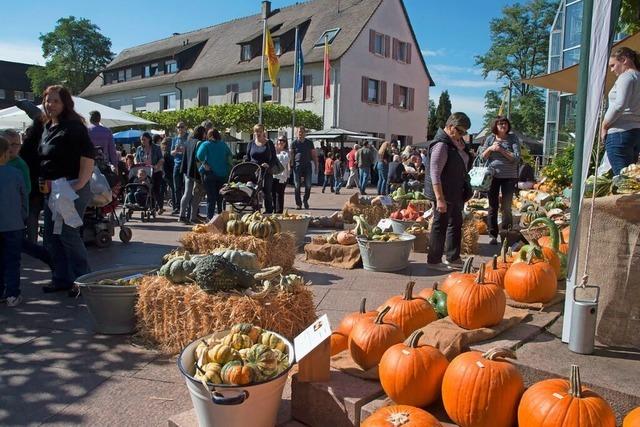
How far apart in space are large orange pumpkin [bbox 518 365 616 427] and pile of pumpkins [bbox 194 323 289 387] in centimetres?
107

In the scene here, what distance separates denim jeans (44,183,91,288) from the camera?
16.2 ft

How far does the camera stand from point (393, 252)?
6.21 m

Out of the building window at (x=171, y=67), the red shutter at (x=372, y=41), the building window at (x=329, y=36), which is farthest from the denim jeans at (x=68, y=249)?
the building window at (x=171, y=67)

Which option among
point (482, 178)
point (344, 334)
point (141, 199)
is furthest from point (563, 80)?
point (344, 334)

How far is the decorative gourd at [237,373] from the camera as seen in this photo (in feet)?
7.70

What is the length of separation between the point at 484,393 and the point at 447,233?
4222 millimetres

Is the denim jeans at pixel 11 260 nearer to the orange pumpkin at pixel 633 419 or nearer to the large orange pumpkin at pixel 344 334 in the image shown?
the large orange pumpkin at pixel 344 334

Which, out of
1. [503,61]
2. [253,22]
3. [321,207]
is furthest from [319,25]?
[503,61]

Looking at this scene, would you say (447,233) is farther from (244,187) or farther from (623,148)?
(244,187)

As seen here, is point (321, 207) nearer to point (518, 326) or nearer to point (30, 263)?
point (30, 263)

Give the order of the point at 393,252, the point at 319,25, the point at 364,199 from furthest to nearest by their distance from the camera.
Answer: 1. the point at 319,25
2. the point at 364,199
3. the point at 393,252

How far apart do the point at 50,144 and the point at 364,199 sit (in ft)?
19.4

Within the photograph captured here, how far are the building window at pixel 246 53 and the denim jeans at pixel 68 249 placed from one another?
31.0 m

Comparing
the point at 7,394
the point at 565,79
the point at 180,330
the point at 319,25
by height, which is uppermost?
the point at 319,25
